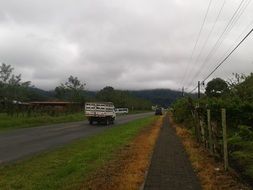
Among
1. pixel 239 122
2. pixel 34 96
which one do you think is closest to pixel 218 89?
pixel 239 122

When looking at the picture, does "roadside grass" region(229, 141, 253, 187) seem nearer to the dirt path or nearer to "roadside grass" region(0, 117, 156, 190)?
the dirt path

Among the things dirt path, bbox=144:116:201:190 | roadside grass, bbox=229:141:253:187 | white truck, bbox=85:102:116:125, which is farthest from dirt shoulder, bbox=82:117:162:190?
white truck, bbox=85:102:116:125

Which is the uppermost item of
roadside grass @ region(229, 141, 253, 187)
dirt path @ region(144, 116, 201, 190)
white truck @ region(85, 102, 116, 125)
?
white truck @ region(85, 102, 116, 125)

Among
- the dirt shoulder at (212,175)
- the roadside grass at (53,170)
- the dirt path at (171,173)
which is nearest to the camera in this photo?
the dirt shoulder at (212,175)

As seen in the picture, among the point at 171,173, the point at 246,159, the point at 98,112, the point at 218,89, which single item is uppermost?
the point at 218,89

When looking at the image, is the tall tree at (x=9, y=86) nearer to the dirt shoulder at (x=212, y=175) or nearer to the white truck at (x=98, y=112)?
the white truck at (x=98, y=112)

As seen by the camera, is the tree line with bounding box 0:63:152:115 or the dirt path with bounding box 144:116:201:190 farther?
the tree line with bounding box 0:63:152:115

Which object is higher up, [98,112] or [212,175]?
[98,112]

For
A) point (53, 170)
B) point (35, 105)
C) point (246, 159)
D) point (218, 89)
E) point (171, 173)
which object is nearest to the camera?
point (246, 159)

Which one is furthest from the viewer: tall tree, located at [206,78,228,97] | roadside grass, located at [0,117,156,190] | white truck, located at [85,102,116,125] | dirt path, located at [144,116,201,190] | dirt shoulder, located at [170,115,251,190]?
white truck, located at [85,102,116,125]

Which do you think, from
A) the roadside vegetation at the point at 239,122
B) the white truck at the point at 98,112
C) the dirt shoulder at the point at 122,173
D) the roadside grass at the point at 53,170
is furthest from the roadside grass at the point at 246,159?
the white truck at the point at 98,112

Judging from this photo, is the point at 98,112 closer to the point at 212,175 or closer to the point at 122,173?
the point at 122,173

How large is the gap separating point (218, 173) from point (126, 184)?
A: 2.95 m

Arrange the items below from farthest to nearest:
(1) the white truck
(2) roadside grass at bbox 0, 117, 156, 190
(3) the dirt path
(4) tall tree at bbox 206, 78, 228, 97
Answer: (1) the white truck < (4) tall tree at bbox 206, 78, 228, 97 < (2) roadside grass at bbox 0, 117, 156, 190 < (3) the dirt path
